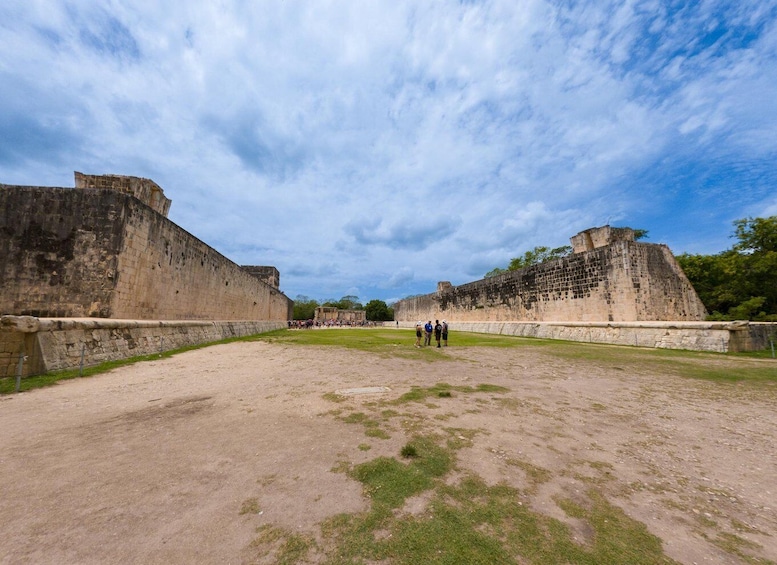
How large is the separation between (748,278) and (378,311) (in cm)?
5517

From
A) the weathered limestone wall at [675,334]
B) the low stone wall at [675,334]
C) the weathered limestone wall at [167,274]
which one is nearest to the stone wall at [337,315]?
the weathered limestone wall at [167,274]

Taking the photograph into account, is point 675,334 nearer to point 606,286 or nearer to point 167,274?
point 606,286

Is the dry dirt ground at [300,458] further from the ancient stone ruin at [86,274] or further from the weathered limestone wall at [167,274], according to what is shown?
the weathered limestone wall at [167,274]

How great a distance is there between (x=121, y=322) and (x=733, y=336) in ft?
62.9

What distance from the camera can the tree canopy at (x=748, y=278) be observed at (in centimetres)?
1583

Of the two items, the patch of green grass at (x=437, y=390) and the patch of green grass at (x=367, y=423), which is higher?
the patch of green grass at (x=437, y=390)

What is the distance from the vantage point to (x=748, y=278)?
55.5 ft

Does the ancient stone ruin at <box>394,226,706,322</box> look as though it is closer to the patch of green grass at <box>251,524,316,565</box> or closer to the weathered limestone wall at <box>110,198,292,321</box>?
the patch of green grass at <box>251,524,316,565</box>

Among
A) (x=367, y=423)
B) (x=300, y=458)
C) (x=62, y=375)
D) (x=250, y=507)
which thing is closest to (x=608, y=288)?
(x=367, y=423)

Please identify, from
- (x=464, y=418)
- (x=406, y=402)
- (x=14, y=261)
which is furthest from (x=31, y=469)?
(x=14, y=261)

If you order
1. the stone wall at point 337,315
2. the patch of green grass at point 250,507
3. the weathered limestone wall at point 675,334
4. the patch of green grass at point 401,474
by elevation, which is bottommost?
the patch of green grass at point 250,507

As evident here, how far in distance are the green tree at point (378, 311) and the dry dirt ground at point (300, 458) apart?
201 ft

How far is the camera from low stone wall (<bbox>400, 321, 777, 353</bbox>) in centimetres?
1044

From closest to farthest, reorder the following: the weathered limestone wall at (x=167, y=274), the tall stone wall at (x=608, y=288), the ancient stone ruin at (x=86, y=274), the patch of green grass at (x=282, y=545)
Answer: the patch of green grass at (x=282, y=545), the ancient stone ruin at (x=86, y=274), the weathered limestone wall at (x=167, y=274), the tall stone wall at (x=608, y=288)
